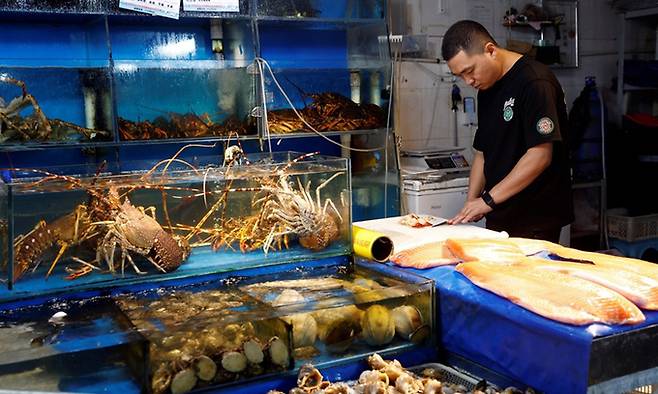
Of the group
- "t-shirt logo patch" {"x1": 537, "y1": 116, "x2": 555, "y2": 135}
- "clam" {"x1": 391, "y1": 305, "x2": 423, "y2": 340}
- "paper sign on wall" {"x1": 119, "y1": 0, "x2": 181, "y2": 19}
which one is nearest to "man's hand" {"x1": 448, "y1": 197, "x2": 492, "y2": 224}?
"t-shirt logo patch" {"x1": 537, "y1": 116, "x2": 555, "y2": 135}

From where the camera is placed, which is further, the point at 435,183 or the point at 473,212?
the point at 435,183

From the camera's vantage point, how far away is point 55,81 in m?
3.98

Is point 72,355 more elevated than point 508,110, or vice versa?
point 508,110

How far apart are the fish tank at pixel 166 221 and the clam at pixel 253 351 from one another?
457 millimetres

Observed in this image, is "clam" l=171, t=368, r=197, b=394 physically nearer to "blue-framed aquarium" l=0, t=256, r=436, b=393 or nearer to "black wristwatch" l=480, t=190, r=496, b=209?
"blue-framed aquarium" l=0, t=256, r=436, b=393

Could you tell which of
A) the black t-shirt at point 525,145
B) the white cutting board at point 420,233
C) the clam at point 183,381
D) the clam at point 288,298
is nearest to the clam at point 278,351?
the clam at point 288,298

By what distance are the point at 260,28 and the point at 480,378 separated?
346 cm

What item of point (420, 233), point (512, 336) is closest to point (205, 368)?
point (512, 336)

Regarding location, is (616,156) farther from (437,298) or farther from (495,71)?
(437,298)

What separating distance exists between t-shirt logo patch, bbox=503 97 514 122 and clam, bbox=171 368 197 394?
2.39m

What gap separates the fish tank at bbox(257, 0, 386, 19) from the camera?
14.5ft

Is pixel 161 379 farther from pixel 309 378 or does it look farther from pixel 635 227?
pixel 635 227

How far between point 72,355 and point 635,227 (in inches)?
210

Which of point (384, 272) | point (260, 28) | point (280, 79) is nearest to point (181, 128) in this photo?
point (280, 79)
